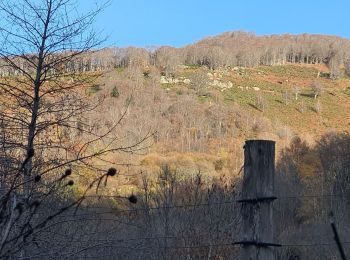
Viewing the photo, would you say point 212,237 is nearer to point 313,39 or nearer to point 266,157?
point 266,157

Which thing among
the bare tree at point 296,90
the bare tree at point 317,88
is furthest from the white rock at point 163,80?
the bare tree at point 317,88

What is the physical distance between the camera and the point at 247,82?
99375mm

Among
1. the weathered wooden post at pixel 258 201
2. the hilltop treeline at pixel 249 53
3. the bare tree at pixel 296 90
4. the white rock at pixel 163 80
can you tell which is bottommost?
the weathered wooden post at pixel 258 201

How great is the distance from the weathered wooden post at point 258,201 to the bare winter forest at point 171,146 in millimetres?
14

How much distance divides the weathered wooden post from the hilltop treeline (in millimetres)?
93373

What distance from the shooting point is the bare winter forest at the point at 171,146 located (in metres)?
4.40

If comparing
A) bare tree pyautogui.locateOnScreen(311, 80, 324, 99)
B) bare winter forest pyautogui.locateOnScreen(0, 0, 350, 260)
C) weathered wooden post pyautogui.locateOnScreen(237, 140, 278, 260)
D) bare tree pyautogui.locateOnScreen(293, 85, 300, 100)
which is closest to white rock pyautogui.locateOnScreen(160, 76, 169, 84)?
bare winter forest pyautogui.locateOnScreen(0, 0, 350, 260)

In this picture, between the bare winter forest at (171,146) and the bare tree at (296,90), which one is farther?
the bare tree at (296,90)

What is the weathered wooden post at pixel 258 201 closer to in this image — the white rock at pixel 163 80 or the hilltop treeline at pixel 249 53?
the white rock at pixel 163 80

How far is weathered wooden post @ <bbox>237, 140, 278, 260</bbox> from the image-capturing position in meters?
3.69

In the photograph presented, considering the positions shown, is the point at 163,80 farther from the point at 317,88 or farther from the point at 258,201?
the point at 258,201

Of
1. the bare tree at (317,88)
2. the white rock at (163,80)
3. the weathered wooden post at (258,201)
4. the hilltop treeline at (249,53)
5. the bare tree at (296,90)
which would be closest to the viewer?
the weathered wooden post at (258,201)

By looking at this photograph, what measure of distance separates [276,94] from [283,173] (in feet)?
171

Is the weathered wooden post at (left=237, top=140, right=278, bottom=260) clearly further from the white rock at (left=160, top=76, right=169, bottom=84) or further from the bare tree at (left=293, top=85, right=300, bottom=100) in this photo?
the white rock at (left=160, top=76, right=169, bottom=84)
